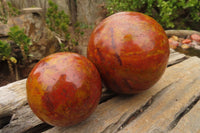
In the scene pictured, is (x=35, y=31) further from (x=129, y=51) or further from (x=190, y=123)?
(x=190, y=123)

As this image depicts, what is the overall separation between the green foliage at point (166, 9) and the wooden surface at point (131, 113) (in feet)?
9.97

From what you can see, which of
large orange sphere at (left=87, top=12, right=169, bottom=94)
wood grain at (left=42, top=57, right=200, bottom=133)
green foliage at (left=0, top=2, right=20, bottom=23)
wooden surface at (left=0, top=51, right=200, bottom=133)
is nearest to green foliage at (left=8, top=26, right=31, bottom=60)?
green foliage at (left=0, top=2, right=20, bottom=23)

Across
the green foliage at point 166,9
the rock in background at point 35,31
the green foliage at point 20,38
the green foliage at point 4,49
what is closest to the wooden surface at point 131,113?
the green foliage at point 4,49

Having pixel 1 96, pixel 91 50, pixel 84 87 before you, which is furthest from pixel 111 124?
pixel 1 96

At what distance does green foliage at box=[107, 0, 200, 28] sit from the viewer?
3.92 metres

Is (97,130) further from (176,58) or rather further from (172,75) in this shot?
(176,58)

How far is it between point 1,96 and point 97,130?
2.68 feet

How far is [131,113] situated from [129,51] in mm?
487

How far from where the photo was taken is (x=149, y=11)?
14.5 ft

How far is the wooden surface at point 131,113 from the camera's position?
3.49 ft

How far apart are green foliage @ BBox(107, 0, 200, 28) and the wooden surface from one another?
3.04 metres

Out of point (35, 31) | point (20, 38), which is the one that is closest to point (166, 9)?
point (35, 31)

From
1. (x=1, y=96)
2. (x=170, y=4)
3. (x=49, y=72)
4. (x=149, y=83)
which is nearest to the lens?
(x=49, y=72)

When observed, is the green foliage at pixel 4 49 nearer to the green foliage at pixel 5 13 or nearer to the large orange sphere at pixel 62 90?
the green foliage at pixel 5 13
